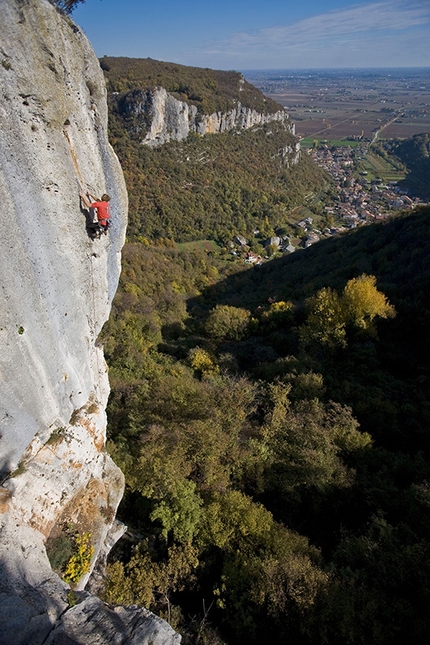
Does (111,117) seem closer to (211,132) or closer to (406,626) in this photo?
(211,132)

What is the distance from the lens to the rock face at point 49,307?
728 cm

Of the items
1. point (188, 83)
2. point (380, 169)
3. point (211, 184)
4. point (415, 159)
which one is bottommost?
point (380, 169)

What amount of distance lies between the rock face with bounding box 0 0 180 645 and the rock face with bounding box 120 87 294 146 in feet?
270

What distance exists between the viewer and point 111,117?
272 feet

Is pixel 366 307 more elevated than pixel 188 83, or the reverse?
pixel 188 83

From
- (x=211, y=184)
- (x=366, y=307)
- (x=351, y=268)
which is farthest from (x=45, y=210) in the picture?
(x=211, y=184)

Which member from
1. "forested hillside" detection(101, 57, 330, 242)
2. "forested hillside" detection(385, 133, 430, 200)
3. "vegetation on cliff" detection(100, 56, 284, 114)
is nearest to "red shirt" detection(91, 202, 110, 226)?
"forested hillside" detection(101, 57, 330, 242)

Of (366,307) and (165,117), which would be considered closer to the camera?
(366,307)

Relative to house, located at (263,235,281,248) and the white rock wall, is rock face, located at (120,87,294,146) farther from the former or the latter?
the white rock wall

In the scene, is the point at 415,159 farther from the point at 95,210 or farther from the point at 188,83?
the point at 95,210

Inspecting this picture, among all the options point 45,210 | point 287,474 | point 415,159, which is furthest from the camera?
point 415,159

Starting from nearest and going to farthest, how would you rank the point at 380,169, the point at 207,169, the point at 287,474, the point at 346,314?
1. the point at 287,474
2. the point at 346,314
3. the point at 207,169
4. the point at 380,169

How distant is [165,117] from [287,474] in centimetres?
8929

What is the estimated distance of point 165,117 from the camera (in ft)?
280
